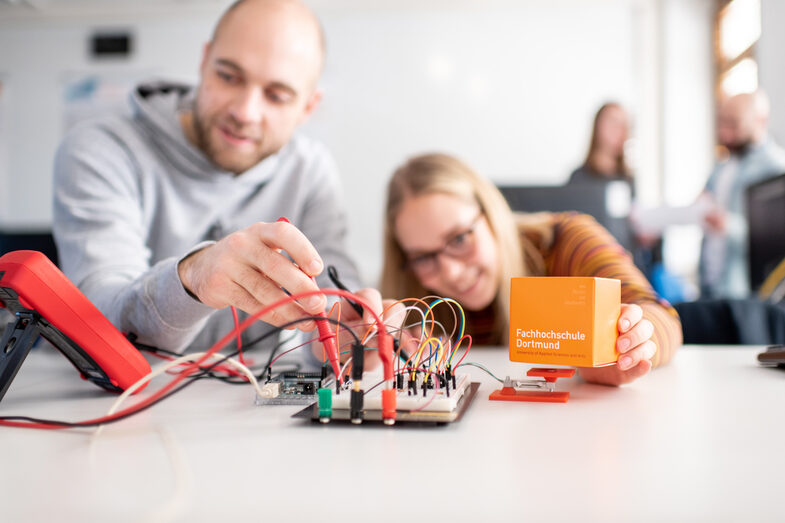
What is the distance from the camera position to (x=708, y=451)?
1.54ft

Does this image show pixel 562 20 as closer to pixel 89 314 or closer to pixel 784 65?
pixel 784 65

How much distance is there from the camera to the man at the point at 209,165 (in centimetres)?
117

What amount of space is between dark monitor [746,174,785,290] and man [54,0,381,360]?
4.79ft

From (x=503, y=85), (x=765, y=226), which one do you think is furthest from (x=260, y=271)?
(x=503, y=85)

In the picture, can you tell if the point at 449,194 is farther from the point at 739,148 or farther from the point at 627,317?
the point at 739,148

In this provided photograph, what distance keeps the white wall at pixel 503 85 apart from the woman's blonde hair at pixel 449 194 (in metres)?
2.55

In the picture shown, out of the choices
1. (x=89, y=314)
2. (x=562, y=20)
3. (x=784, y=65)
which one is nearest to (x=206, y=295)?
(x=89, y=314)

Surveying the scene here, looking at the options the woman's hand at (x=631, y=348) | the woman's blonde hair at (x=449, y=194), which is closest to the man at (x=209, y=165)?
the woman's blonde hair at (x=449, y=194)

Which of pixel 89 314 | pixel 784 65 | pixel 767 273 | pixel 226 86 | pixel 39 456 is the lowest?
pixel 39 456

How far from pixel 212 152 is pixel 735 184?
119 inches

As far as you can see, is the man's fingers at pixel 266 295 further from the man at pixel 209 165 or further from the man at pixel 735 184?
the man at pixel 735 184

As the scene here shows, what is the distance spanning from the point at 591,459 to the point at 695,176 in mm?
4347

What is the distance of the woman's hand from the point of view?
69 cm

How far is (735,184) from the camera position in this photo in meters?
3.26
